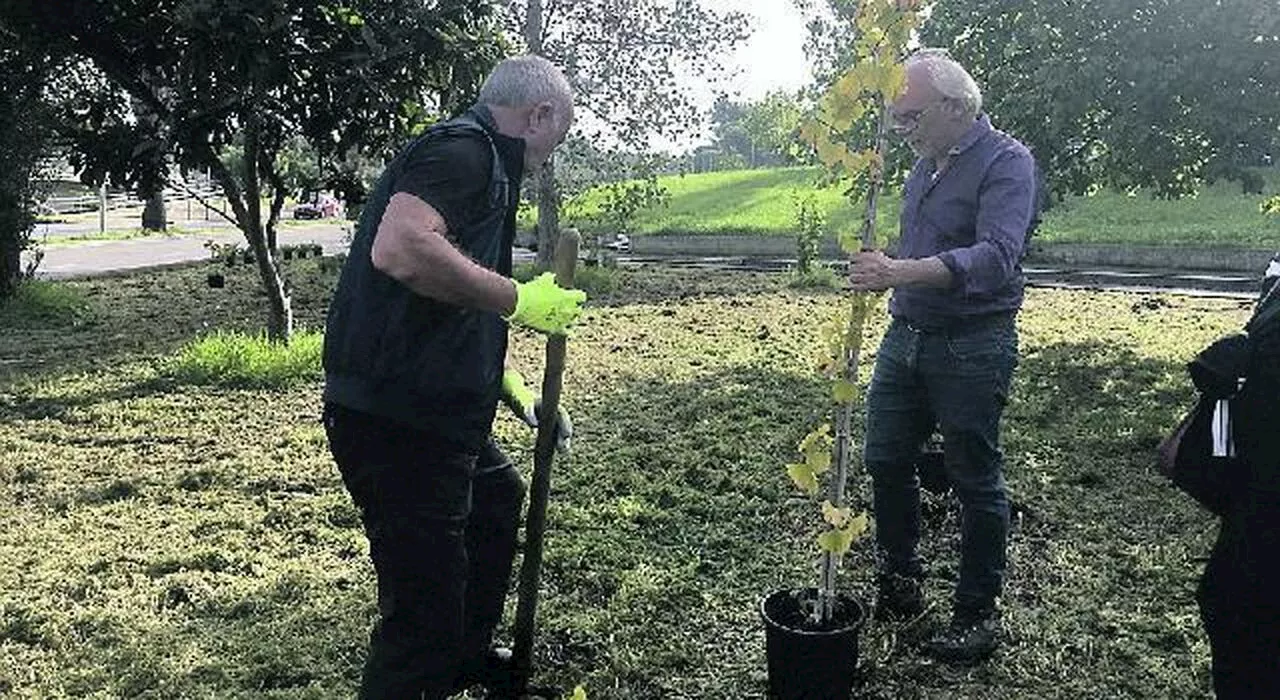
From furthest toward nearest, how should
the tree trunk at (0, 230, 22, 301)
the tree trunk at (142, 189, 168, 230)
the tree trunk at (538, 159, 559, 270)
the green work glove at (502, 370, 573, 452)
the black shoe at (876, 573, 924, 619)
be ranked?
the tree trunk at (142, 189, 168, 230), the tree trunk at (538, 159, 559, 270), the tree trunk at (0, 230, 22, 301), the black shoe at (876, 573, 924, 619), the green work glove at (502, 370, 573, 452)

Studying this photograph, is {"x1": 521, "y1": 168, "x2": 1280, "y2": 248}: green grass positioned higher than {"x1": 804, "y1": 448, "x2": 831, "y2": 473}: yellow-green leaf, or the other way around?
{"x1": 521, "y1": 168, "x2": 1280, "y2": 248}: green grass

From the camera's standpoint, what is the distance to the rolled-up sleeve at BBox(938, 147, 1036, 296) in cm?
316

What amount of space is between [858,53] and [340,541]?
2956 mm

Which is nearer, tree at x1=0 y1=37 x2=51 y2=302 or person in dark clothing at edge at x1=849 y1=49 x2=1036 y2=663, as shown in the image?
person in dark clothing at edge at x1=849 y1=49 x2=1036 y2=663

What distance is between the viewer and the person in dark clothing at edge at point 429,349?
2.45m

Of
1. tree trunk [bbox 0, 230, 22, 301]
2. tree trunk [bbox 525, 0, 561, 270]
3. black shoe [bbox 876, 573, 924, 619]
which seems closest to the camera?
black shoe [bbox 876, 573, 924, 619]

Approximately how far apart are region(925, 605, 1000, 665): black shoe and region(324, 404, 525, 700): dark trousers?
5.23 ft

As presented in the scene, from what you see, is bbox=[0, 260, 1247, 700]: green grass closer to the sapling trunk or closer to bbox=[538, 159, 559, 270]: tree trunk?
the sapling trunk

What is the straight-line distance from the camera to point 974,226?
3393 mm

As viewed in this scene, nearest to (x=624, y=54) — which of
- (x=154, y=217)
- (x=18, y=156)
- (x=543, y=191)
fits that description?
(x=543, y=191)

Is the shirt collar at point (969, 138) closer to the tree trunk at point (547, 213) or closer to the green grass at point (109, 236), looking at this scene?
the tree trunk at point (547, 213)

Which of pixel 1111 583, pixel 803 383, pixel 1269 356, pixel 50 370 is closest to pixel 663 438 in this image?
pixel 803 383

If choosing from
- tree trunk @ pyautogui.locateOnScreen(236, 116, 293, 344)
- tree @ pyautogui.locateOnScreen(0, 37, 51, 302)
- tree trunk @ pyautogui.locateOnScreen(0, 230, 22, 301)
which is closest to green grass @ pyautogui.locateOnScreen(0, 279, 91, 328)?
tree trunk @ pyautogui.locateOnScreen(0, 230, 22, 301)

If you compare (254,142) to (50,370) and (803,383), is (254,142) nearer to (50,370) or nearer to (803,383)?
(50,370)
